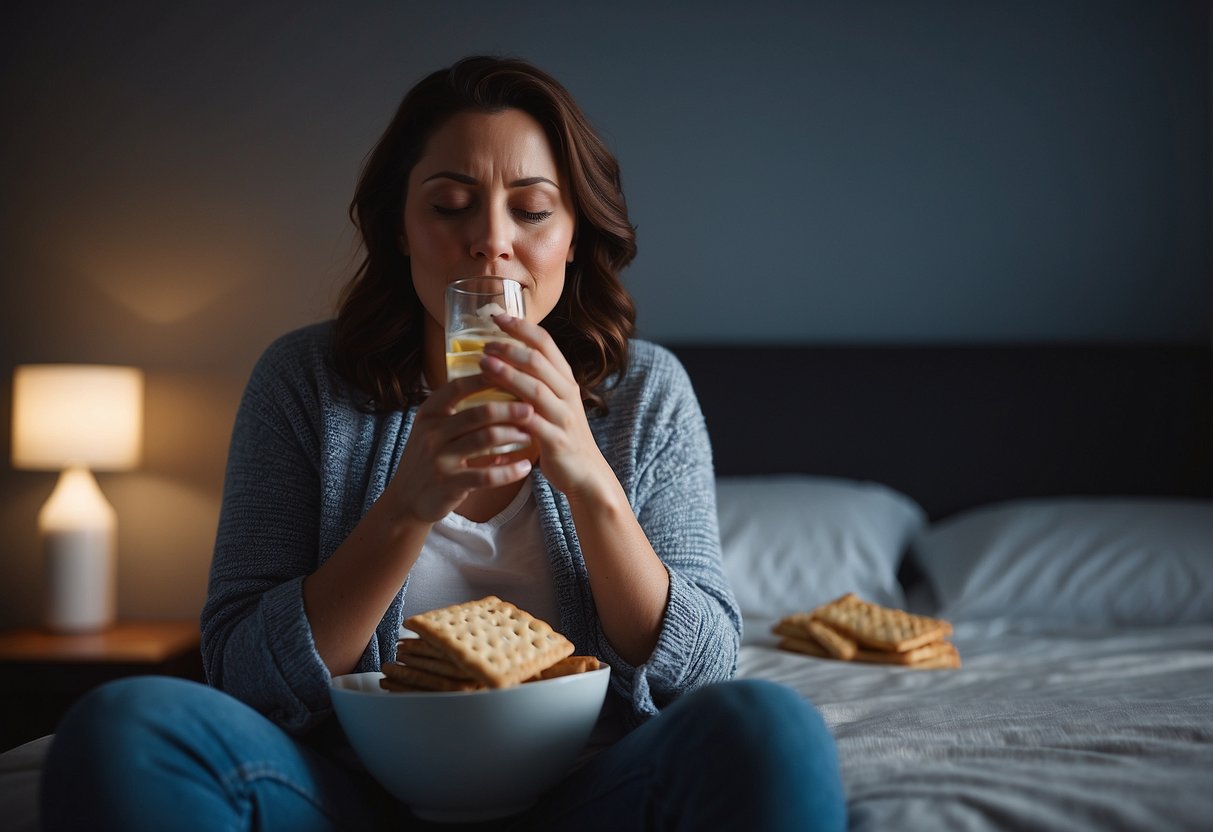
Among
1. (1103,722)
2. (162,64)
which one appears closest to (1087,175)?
(1103,722)

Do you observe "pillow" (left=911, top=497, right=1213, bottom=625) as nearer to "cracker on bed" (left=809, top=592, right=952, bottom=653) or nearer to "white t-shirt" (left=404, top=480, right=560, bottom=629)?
"cracker on bed" (left=809, top=592, right=952, bottom=653)

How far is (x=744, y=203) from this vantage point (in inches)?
127

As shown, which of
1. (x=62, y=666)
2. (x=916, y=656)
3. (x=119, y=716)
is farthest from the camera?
(x=62, y=666)

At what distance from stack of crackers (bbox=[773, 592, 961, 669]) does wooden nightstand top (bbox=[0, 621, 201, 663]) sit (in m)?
1.59

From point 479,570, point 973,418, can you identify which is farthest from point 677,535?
point 973,418

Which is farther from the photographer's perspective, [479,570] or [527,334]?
[479,570]

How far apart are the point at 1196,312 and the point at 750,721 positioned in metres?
2.83

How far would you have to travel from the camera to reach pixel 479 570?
1.37 m

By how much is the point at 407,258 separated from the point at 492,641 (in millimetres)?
781

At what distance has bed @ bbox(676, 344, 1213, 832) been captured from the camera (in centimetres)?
110

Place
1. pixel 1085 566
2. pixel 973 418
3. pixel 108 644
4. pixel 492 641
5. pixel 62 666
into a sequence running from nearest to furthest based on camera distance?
pixel 492 641
pixel 1085 566
pixel 62 666
pixel 108 644
pixel 973 418

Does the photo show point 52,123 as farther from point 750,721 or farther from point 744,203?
point 750,721

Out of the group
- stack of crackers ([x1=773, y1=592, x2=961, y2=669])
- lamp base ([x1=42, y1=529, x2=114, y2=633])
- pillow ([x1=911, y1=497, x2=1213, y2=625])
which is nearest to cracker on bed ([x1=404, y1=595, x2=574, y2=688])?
stack of crackers ([x1=773, y1=592, x2=961, y2=669])

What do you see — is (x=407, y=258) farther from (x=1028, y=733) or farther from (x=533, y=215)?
(x=1028, y=733)
